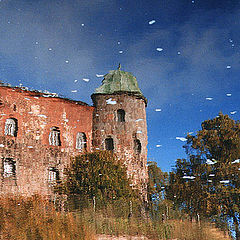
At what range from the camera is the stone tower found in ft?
75.7

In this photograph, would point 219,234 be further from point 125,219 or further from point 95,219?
point 95,219

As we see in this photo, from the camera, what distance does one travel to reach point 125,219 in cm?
1288

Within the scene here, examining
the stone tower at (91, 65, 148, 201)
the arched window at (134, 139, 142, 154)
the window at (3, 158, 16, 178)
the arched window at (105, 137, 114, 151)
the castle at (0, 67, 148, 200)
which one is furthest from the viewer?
the arched window at (134, 139, 142, 154)

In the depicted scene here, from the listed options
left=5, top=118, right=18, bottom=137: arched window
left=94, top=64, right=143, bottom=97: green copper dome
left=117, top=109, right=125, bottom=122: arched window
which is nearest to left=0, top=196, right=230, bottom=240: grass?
left=5, top=118, right=18, bottom=137: arched window

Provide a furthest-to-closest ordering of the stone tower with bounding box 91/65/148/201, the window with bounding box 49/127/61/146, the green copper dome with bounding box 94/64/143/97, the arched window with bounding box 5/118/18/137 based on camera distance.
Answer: the green copper dome with bounding box 94/64/143/97 < the stone tower with bounding box 91/65/148/201 < the window with bounding box 49/127/61/146 < the arched window with bounding box 5/118/18/137

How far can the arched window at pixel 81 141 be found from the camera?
2309 cm

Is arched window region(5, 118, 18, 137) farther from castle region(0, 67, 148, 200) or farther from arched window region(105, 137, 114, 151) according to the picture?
arched window region(105, 137, 114, 151)

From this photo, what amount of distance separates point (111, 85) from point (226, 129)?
9.60 meters

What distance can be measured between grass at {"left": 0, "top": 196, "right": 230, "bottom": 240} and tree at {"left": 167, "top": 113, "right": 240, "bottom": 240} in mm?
7305

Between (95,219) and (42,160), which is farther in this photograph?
(42,160)

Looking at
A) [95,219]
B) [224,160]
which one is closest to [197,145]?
[224,160]

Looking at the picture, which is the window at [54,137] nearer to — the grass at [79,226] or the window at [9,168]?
the window at [9,168]

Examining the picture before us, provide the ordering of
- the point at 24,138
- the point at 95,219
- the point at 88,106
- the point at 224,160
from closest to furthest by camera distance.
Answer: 1. the point at 95,219
2. the point at 24,138
3. the point at 224,160
4. the point at 88,106

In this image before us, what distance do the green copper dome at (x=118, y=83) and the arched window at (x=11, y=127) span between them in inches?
274
